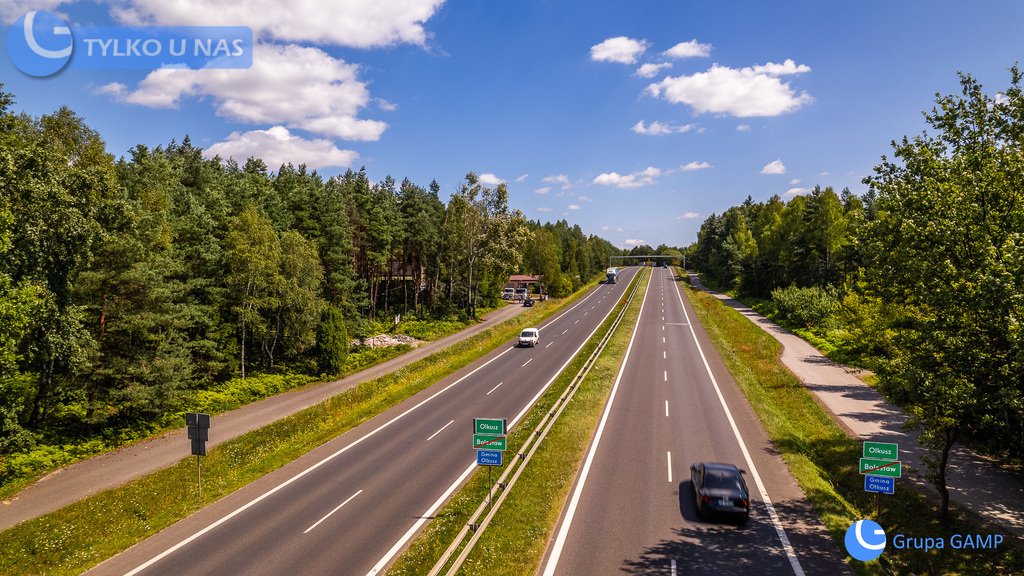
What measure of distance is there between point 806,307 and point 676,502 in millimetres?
45696

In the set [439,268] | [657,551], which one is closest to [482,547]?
[657,551]

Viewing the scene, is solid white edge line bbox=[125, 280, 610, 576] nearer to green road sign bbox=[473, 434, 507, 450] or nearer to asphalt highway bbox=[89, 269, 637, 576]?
asphalt highway bbox=[89, 269, 637, 576]

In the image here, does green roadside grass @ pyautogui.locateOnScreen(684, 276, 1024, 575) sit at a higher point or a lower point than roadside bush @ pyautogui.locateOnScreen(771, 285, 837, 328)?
lower

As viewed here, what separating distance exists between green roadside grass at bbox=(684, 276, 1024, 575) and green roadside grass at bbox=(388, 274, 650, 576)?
8.24 metres

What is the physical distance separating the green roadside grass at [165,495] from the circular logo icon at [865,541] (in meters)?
20.5

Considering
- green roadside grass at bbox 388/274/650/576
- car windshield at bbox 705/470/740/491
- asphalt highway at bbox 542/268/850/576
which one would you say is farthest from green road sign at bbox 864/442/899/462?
green roadside grass at bbox 388/274/650/576

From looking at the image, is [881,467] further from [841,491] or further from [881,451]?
[841,491]

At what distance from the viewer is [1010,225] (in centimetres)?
1283

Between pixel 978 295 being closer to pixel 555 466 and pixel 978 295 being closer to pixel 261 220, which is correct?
pixel 555 466

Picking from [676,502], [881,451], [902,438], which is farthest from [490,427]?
[902,438]

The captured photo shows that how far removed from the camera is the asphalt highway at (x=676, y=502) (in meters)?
12.6

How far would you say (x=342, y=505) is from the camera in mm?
16391

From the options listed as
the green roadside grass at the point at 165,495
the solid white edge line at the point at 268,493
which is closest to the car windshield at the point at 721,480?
the solid white edge line at the point at 268,493

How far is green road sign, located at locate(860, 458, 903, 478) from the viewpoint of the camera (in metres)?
14.1
